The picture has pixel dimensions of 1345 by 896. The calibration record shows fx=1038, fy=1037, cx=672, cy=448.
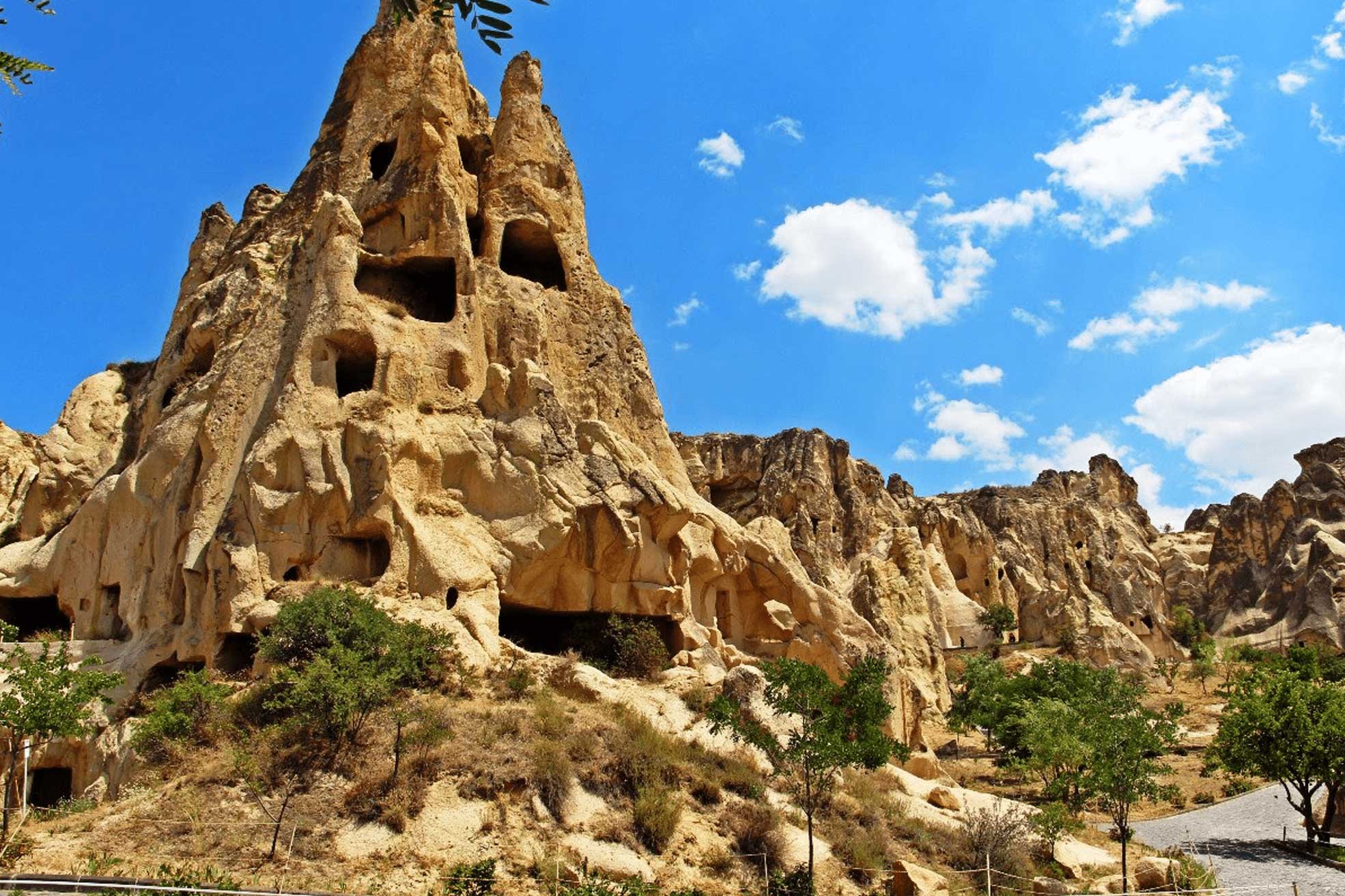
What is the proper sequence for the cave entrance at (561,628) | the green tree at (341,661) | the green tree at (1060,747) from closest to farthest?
the green tree at (341,661), the cave entrance at (561,628), the green tree at (1060,747)

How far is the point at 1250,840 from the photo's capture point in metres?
23.4

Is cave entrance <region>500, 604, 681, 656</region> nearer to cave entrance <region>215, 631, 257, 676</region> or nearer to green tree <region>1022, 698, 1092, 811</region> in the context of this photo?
cave entrance <region>215, 631, 257, 676</region>

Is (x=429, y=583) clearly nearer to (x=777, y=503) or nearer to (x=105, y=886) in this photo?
(x=105, y=886)

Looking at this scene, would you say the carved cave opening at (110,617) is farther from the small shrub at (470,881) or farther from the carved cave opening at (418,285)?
the small shrub at (470,881)

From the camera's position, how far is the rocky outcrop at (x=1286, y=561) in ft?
221

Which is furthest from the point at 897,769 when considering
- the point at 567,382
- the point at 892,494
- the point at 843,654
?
the point at 892,494

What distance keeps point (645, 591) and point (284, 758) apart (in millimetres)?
9974

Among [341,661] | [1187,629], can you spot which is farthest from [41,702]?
[1187,629]

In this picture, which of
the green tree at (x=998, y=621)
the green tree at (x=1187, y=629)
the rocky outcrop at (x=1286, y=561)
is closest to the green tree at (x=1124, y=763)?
the green tree at (x=998, y=621)

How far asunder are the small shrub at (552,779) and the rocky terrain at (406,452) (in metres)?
4.18

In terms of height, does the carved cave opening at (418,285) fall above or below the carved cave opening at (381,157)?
below

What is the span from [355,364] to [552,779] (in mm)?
13764

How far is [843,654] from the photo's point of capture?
28.3 m

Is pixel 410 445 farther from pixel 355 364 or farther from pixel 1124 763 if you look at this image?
A: pixel 1124 763
